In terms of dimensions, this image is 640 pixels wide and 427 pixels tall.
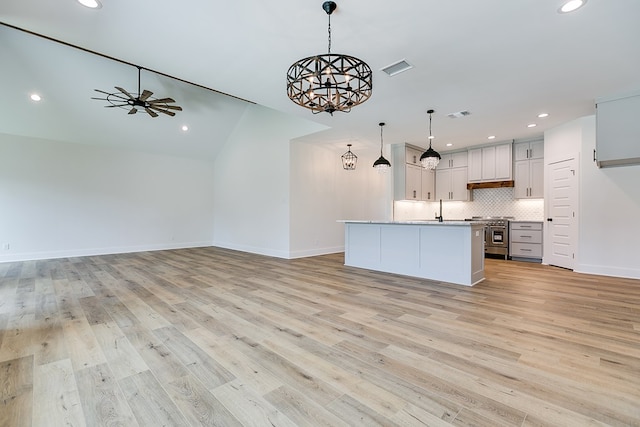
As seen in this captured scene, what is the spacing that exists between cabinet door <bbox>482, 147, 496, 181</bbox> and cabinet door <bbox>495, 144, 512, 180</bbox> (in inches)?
2.6

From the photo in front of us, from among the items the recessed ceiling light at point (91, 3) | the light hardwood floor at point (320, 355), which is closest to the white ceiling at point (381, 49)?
the recessed ceiling light at point (91, 3)

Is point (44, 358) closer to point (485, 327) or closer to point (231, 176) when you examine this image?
point (485, 327)

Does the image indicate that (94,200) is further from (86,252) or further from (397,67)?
(397,67)

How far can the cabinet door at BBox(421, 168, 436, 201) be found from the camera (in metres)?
7.85

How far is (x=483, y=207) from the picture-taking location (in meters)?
7.60

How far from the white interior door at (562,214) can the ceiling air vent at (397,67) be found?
423cm

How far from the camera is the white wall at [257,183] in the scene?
6902 millimetres

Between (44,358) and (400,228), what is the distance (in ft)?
15.1

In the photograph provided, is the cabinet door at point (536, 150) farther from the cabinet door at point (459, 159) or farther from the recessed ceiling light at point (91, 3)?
the recessed ceiling light at point (91, 3)

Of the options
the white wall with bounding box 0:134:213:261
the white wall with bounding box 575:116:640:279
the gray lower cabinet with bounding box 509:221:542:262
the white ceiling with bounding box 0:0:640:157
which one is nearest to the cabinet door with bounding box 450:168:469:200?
the gray lower cabinet with bounding box 509:221:542:262

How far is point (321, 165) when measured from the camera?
756 cm

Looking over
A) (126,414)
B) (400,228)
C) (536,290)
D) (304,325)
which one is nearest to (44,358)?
(126,414)

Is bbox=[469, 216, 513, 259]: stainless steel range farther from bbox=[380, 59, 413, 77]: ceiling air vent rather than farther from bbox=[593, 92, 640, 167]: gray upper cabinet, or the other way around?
bbox=[380, 59, 413, 77]: ceiling air vent

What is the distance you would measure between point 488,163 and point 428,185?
154cm
